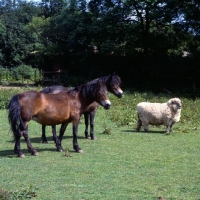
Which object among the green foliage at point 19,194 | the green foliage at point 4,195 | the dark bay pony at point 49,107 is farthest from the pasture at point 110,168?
the dark bay pony at point 49,107

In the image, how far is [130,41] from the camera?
96.6ft

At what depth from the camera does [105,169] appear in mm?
7762

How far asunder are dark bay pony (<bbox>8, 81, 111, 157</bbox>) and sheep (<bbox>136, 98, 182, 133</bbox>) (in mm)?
3374

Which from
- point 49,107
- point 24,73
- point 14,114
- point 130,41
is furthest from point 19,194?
point 24,73

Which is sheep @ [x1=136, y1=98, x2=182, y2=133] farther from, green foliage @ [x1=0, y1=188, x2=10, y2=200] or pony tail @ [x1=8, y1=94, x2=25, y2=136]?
green foliage @ [x1=0, y1=188, x2=10, y2=200]

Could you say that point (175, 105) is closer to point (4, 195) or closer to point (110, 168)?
point (110, 168)

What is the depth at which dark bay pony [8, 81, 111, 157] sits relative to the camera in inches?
346

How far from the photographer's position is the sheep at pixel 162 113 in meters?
12.5

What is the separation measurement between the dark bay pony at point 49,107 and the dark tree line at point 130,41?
1823 cm

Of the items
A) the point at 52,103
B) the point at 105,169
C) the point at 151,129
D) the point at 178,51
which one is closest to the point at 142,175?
the point at 105,169

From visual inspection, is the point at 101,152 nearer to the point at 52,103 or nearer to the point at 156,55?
the point at 52,103

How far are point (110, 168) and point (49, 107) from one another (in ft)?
7.26

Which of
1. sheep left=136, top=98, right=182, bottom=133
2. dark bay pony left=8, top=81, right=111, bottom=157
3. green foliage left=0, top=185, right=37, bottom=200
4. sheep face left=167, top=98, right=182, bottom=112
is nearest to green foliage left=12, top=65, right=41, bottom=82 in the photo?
sheep left=136, top=98, right=182, bottom=133

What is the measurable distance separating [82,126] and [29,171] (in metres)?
6.90
